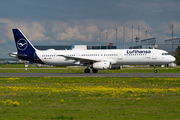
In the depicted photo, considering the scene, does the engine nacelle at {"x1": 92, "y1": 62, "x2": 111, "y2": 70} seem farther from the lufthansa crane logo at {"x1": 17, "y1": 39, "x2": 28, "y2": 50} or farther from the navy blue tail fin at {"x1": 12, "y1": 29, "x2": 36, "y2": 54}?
the lufthansa crane logo at {"x1": 17, "y1": 39, "x2": 28, "y2": 50}

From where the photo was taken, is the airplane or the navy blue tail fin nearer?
the airplane

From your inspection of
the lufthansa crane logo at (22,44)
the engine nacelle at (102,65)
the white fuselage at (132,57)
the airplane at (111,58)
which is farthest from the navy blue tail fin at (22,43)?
the engine nacelle at (102,65)

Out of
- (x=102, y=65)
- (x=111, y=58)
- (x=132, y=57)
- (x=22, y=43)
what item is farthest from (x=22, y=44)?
(x=132, y=57)

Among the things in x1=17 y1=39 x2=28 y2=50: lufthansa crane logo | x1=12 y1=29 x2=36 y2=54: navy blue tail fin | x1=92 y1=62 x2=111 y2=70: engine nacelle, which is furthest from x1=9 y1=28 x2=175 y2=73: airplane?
x1=17 y1=39 x2=28 y2=50: lufthansa crane logo

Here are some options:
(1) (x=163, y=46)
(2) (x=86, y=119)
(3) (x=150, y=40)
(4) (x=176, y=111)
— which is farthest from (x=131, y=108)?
(3) (x=150, y=40)

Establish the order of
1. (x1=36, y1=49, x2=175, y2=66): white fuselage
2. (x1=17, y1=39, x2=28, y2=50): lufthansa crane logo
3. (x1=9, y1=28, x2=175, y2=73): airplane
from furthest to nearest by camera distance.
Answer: (x1=17, y1=39, x2=28, y2=50): lufthansa crane logo, (x1=36, y1=49, x2=175, y2=66): white fuselage, (x1=9, y1=28, x2=175, y2=73): airplane

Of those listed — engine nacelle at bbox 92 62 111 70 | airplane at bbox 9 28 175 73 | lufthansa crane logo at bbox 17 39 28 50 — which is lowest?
engine nacelle at bbox 92 62 111 70

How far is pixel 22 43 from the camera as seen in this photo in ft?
152

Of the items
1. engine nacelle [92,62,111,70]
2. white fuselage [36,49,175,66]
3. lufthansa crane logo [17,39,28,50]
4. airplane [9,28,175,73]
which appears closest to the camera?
engine nacelle [92,62,111,70]

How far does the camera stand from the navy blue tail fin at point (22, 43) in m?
46.4

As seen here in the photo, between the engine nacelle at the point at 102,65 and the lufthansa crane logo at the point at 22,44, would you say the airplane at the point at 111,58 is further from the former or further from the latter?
the lufthansa crane logo at the point at 22,44

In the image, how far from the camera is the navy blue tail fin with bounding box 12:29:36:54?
152ft

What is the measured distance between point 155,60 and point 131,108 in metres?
31.8

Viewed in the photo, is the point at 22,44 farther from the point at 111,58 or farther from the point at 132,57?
the point at 132,57
